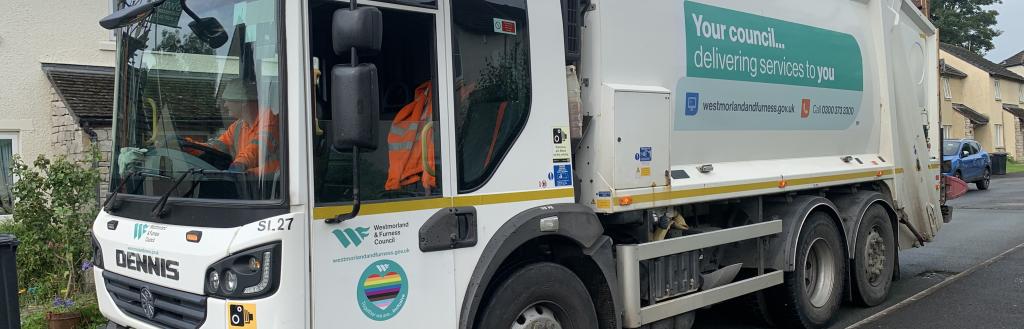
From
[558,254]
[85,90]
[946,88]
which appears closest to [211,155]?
[558,254]

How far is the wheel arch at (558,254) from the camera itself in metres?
3.85

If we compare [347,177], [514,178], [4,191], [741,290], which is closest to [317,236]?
[347,177]

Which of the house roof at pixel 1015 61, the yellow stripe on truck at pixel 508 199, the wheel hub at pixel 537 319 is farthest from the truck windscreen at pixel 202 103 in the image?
the house roof at pixel 1015 61

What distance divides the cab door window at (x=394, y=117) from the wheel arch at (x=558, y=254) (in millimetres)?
469

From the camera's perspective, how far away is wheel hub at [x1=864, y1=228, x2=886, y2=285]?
7.33 metres

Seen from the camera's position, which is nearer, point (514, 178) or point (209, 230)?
point (209, 230)

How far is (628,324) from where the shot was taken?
4754 mm

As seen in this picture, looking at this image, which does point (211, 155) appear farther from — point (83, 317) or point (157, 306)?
point (83, 317)

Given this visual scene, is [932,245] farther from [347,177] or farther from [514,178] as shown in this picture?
[347,177]

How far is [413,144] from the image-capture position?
3658mm

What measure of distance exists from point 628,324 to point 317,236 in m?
2.22

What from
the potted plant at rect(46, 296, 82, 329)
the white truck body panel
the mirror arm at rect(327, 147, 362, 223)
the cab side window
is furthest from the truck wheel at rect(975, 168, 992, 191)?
the mirror arm at rect(327, 147, 362, 223)

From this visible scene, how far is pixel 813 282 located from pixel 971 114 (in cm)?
4210

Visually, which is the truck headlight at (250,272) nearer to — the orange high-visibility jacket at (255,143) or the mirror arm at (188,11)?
the orange high-visibility jacket at (255,143)
